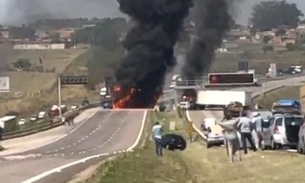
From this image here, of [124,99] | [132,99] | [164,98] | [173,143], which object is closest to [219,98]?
[132,99]

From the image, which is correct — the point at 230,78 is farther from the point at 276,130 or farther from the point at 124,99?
the point at 276,130

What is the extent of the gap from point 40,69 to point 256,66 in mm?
48253

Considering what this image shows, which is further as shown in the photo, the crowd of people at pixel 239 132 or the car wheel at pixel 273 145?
the car wheel at pixel 273 145

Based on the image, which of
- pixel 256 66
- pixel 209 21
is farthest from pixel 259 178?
pixel 256 66

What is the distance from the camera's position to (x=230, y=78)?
360 feet

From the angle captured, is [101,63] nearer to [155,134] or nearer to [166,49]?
[166,49]

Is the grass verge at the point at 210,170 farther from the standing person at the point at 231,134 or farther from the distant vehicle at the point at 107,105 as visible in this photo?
the distant vehicle at the point at 107,105

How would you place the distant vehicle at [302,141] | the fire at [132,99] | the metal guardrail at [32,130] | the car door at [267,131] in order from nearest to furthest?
the distant vehicle at [302,141] → the car door at [267,131] → the metal guardrail at [32,130] → the fire at [132,99]

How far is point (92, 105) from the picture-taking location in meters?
118

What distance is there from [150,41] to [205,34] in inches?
537

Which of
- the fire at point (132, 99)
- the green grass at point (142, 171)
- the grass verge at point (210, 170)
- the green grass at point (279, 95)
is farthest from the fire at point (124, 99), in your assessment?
the green grass at point (142, 171)

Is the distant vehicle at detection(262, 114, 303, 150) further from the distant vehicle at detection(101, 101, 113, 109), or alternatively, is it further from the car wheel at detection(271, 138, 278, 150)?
the distant vehicle at detection(101, 101, 113, 109)

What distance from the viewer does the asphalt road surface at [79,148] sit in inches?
1009

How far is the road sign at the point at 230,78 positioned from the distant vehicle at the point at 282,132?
74.8 meters
